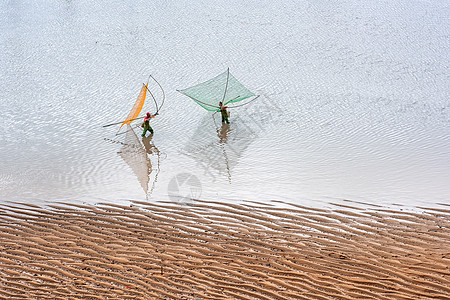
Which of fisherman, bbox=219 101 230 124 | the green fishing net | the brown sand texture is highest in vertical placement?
the green fishing net

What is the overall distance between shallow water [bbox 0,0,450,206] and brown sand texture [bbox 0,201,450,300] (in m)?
0.82

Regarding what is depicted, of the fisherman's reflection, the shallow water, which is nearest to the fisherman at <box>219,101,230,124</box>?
the shallow water

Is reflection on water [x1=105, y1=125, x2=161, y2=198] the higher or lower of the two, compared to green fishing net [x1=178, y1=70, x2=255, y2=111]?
lower

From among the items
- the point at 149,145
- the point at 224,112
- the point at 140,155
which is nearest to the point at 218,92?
the point at 224,112

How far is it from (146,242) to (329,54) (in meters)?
13.1

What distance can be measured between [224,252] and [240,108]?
7.76 metres

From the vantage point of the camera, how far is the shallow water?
9922 millimetres

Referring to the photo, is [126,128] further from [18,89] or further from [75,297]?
[75,297]

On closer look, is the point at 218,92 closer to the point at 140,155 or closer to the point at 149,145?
the point at 149,145

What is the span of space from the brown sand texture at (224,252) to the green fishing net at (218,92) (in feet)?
16.6

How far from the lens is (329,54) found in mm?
18078

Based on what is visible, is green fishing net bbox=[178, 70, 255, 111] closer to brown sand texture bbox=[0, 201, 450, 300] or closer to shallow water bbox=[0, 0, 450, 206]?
shallow water bbox=[0, 0, 450, 206]

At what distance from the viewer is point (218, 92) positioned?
1352 cm

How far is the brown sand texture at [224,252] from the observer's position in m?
6.23
